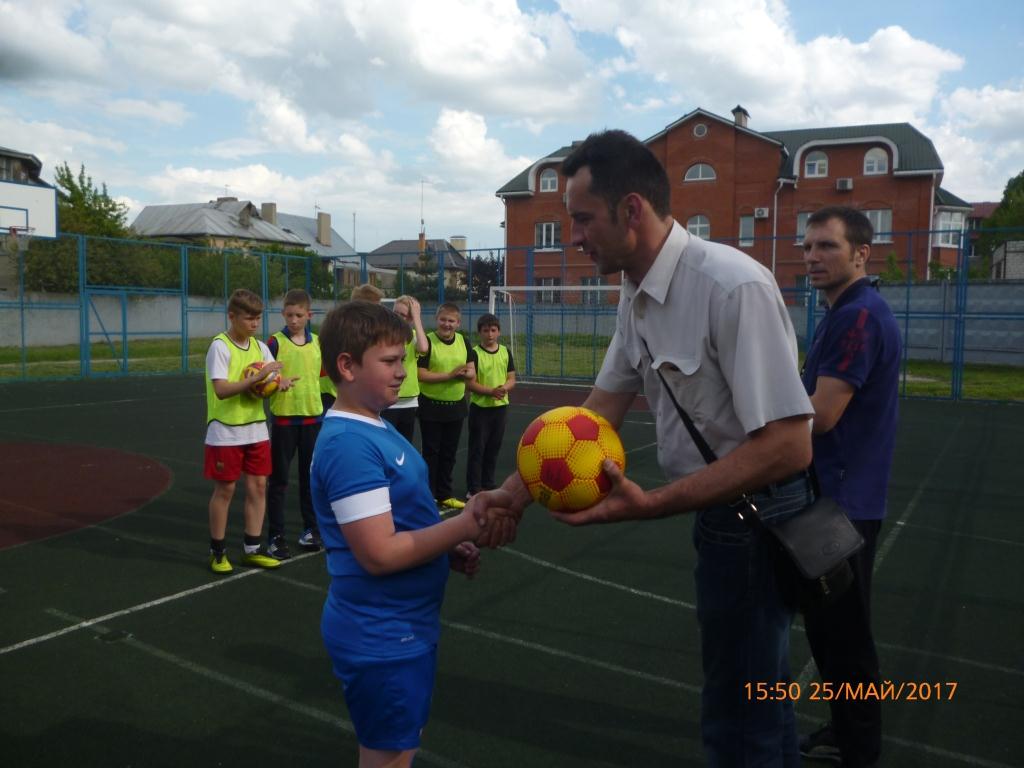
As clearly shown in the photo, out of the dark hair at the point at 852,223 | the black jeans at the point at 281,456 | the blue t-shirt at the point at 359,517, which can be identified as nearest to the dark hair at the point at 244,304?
the black jeans at the point at 281,456

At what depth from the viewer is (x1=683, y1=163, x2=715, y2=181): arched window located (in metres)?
40.2

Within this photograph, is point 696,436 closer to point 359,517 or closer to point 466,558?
point 466,558

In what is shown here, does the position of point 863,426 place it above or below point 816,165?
below

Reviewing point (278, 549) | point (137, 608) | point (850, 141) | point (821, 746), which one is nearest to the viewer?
point (821, 746)

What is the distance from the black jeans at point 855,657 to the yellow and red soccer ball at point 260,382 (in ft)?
13.1

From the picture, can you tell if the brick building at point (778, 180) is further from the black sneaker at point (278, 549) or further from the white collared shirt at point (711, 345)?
the white collared shirt at point (711, 345)

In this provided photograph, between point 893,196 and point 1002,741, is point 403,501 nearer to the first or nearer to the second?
point 1002,741

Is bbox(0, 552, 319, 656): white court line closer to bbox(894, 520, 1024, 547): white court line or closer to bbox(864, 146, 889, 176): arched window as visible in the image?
bbox(894, 520, 1024, 547): white court line

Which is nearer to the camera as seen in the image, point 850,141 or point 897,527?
point 897,527

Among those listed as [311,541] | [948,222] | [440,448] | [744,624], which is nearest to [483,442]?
[440,448]

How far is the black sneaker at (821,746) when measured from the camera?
3.41m

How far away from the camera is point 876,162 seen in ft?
128

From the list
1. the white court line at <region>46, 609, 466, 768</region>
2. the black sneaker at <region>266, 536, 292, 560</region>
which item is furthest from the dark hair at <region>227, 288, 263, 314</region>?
the white court line at <region>46, 609, 466, 768</region>

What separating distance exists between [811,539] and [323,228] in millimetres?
91826
